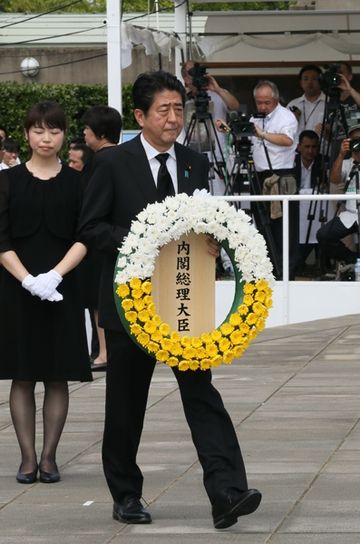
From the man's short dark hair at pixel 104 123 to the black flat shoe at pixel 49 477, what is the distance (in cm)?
351

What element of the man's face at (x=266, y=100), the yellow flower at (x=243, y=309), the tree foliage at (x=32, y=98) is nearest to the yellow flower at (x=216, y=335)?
the yellow flower at (x=243, y=309)

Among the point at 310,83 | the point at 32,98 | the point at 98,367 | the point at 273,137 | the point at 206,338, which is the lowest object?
the point at 98,367

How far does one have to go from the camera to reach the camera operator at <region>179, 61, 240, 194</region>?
52.4 ft

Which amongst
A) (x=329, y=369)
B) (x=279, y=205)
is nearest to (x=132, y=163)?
(x=329, y=369)

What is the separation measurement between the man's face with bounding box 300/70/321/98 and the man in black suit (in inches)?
385

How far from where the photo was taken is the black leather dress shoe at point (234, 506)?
5.90 meters

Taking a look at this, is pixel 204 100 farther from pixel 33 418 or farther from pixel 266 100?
pixel 33 418

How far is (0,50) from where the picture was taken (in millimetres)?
42188

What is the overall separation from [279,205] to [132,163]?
7.81 m

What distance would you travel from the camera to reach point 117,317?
6121 millimetres

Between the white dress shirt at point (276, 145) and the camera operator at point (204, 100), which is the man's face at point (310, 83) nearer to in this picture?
the camera operator at point (204, 100)

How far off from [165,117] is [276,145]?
8487mm

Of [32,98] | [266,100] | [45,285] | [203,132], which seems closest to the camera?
[45,285]

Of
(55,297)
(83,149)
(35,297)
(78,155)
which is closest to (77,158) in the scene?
(78,155)
